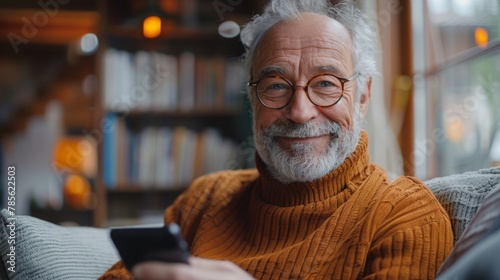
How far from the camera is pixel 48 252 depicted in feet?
4.63

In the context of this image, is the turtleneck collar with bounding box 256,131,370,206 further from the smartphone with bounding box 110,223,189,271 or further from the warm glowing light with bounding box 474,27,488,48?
the warm glowing light with bounding box 474,27,488,48

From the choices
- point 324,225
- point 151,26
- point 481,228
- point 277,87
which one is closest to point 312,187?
point 324,225

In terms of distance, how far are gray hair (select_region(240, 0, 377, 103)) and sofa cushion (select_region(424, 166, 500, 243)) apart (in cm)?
32

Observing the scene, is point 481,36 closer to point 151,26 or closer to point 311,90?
point 311,90

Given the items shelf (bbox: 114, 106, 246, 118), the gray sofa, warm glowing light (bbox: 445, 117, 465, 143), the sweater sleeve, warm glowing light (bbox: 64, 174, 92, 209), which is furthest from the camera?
warm glowing light (bbox: 64, 174, 92, 209)

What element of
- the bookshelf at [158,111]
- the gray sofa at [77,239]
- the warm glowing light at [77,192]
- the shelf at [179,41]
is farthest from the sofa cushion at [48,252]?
the warm glowing light at [77,192]

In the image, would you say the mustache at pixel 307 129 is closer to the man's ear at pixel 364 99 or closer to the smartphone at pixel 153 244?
the man's ear at pixel 364 99

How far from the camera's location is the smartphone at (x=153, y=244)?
0.91 meters

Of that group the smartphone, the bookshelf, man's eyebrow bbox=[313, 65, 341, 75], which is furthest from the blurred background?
the smartphone

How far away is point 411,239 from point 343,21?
58cm

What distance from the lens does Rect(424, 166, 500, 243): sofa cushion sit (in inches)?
48.6

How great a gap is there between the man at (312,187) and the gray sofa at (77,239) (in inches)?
2.1

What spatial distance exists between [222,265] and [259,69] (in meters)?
0.66

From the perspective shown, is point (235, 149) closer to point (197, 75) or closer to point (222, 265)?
point (197, 75)
